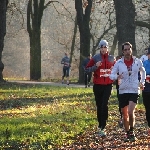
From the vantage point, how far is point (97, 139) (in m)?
10.9

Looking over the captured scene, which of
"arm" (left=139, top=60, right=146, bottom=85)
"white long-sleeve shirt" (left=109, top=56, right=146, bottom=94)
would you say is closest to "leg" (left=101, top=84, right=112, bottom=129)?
"white long-sleeve shirt" (left=109, top=56, right=146, bottom=94)

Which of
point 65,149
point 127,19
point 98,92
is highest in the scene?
point 127,19

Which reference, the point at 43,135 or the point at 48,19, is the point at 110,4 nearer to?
the point at 43,135

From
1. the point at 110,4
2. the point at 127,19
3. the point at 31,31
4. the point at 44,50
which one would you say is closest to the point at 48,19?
the point at 44,50

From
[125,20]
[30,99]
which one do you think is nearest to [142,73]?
[125,20]

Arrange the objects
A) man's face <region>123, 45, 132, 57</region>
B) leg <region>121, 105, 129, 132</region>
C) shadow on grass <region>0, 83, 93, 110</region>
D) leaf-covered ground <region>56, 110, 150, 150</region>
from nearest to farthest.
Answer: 1. leaf-covered ground <region>56, 110, 150, 150</region>
2. man's face <region>123, 45, 132, 57</region>
3. leg <region>121, 105, 129, 132</region>
4. shadow on grass <region>0, 83, 93, 110</region>

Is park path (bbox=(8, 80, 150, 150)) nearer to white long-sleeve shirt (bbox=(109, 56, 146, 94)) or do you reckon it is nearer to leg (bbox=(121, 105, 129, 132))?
leg (bbox=(121, 105, 129, 132))

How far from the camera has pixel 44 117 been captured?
540 inches

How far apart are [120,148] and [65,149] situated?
102 centimetres

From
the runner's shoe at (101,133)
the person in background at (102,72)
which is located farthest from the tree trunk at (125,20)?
the runner's shoe at (101,133)

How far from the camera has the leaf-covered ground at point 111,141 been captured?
380 inches

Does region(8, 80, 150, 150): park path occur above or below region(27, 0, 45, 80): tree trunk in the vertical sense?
below

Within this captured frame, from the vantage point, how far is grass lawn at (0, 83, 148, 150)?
32.3ft

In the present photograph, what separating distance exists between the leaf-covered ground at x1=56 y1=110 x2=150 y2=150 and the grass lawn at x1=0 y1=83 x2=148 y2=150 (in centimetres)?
21
